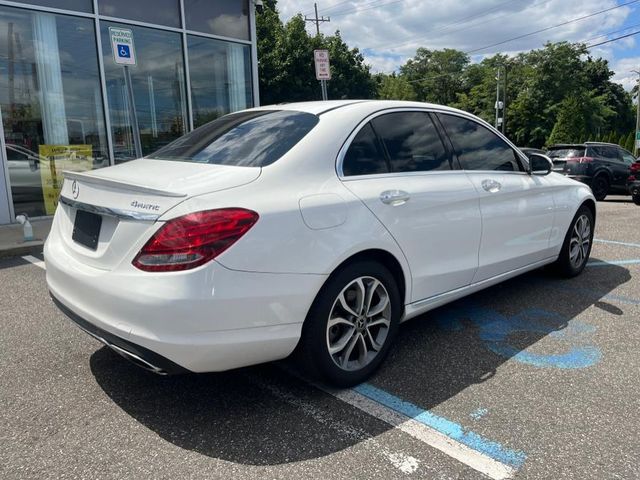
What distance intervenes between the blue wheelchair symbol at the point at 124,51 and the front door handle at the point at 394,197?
5.32 metres

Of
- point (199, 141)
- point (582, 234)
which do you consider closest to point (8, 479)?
point (199, 141)

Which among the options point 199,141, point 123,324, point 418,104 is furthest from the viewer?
point 418,104

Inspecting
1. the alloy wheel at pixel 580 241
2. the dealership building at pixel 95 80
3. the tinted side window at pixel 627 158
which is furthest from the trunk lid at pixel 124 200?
the tinted side window at pixel 627 158

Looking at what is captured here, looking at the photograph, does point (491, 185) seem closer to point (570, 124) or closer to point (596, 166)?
point (596, 166)

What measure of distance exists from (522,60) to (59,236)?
260 feet

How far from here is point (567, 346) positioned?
363cm

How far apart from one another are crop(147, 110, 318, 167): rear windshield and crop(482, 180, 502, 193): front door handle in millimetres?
1487

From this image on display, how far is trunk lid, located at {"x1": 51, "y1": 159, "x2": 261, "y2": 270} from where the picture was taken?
97.7 inches

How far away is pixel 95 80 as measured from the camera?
9.68 m

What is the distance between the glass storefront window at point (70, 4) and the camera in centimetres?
891

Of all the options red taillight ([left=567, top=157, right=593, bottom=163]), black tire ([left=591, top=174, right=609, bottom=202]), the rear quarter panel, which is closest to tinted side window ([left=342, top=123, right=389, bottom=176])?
the rear quarter panel

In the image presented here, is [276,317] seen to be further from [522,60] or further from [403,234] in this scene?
[522,60]

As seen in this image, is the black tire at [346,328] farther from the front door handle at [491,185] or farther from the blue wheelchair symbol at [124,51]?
the blue wheelchair symbol at [124,51]

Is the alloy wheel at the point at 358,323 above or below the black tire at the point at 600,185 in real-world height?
above
